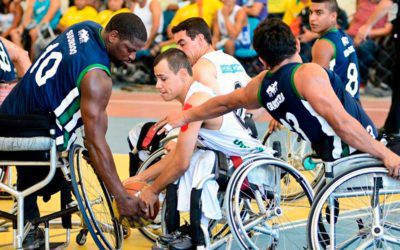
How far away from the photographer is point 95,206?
5480mm

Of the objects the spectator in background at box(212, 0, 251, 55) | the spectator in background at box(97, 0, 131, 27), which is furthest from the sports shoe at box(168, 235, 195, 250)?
the spectator in background at box(97, 0, 131, 27)

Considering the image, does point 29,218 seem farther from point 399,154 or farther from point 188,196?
point 399,154

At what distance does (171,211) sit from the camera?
5141 mm

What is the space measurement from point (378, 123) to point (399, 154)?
18.2 ft

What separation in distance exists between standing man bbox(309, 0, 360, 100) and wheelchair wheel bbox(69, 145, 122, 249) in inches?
73.5

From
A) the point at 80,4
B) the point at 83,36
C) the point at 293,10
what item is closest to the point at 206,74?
the point at 83,36

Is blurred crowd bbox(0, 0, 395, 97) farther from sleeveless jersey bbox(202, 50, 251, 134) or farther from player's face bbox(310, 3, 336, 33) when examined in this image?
sleeveless jersey bbox(202, 50, 251, 134)

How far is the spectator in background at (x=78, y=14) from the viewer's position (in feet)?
42.0

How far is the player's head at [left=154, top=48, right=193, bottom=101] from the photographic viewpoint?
5391 mm

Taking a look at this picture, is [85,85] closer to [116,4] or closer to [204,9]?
[204,9]

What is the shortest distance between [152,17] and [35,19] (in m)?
2.04

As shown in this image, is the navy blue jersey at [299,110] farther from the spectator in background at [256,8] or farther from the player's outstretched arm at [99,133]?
the spectator in background at [256,8]

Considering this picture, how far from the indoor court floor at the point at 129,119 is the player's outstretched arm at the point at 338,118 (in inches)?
66.0

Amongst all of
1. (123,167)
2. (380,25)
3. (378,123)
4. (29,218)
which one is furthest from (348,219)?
(380,25)
